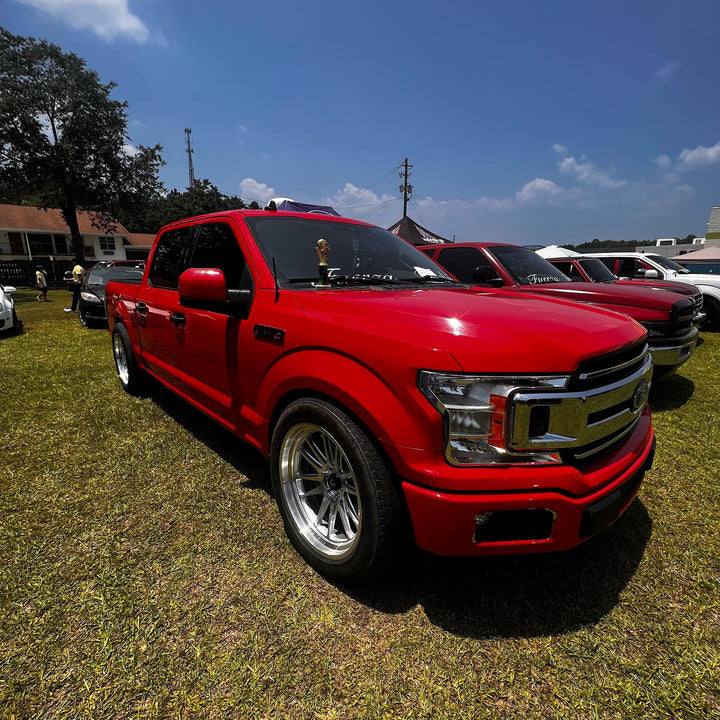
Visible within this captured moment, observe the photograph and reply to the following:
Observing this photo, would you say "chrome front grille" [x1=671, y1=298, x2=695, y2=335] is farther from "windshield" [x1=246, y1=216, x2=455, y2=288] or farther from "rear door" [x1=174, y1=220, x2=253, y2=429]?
"rear door" [x1=174, y1=220, x2=253, y2=429]

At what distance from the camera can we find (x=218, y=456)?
322cm

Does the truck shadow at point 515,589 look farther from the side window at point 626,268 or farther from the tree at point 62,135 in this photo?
the tree at point 62,135

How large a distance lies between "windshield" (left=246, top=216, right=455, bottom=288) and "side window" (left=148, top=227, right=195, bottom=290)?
3.17ft

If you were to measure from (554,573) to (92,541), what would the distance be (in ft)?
8.15

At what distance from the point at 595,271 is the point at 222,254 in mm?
7472

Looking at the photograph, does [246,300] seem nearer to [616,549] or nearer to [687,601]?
[616,549]

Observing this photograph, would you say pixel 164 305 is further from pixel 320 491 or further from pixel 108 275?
pixel 108 275

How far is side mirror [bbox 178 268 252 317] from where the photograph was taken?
220 cm

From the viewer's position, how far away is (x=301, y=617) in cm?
178

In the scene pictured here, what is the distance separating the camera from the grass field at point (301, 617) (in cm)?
146

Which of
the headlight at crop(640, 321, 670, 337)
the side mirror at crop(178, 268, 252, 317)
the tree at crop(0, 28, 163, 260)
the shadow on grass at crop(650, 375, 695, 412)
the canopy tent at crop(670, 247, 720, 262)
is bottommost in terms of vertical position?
the shadow on grass at crop(650, 375, 695, 412)

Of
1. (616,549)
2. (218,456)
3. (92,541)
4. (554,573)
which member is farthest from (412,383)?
Answer: (218,456)

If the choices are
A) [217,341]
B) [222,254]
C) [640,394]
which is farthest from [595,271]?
[217,341]

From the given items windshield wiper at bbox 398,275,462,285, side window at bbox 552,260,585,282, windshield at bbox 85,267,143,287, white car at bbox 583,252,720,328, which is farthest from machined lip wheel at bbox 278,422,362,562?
windshield at bbox 85,267,143,287
